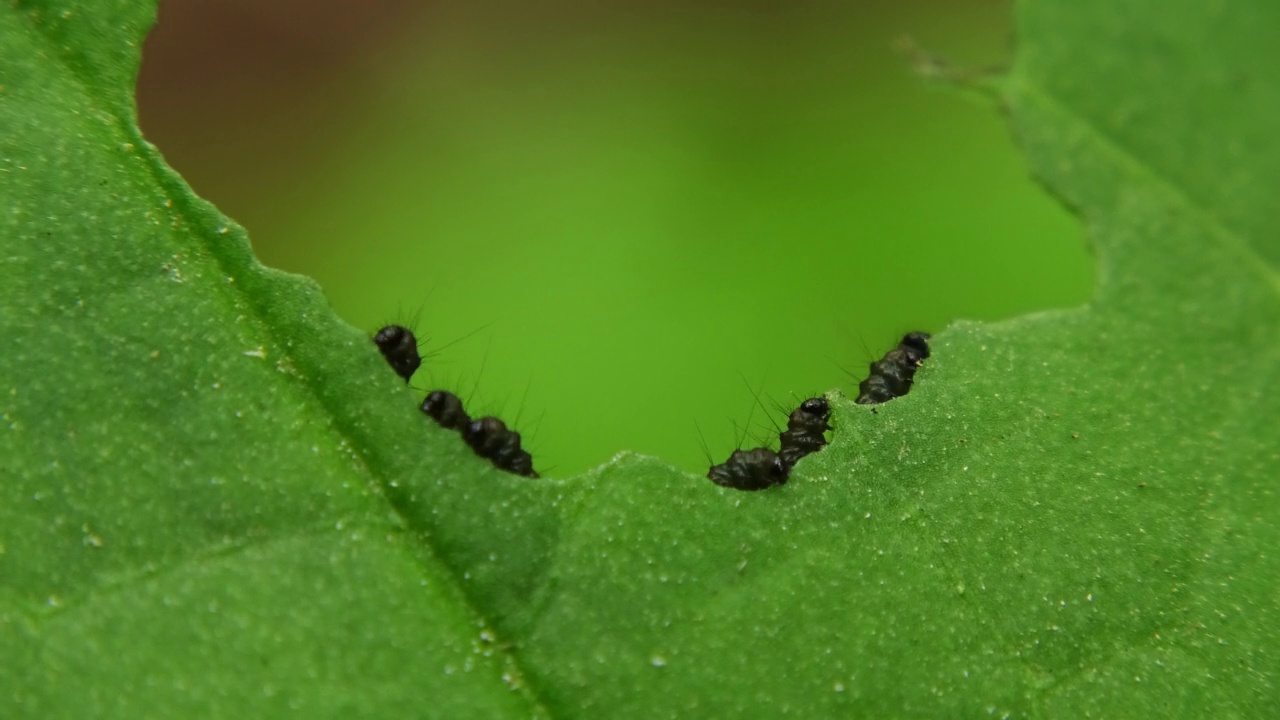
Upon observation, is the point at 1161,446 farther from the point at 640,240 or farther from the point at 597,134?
the point at 597,134

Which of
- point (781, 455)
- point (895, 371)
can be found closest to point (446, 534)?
point (781, 455)

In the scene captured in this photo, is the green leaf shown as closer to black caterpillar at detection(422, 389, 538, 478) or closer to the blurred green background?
black caterpillar at detection(422, 389, 538, 478)

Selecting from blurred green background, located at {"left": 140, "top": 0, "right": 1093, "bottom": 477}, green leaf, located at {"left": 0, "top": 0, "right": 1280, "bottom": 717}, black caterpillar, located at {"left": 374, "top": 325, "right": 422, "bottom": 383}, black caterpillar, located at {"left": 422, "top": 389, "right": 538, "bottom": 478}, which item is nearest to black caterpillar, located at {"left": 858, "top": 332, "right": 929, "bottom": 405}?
green leaf, located at {"left": 0, "top": 0, "right": 1280, "bottom": 717}

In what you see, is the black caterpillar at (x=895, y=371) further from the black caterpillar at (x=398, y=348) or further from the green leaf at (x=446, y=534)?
the black caterpillar at (x=398, y=348)

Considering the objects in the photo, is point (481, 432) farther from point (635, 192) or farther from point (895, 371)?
point (635, 192)

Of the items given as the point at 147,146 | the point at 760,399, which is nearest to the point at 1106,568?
the point at 760,399
